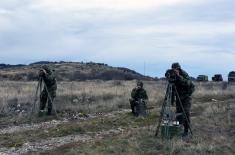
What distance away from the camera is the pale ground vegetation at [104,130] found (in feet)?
60.9

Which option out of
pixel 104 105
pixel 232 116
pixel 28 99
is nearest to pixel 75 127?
pixel 232 116

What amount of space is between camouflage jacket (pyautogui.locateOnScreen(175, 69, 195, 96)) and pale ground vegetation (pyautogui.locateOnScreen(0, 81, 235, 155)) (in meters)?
1.55

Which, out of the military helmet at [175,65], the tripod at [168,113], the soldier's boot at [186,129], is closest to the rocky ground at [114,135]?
the soldier's boot at [186,129]

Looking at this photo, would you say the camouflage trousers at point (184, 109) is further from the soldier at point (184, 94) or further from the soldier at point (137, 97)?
the soldier at point (137, 97)

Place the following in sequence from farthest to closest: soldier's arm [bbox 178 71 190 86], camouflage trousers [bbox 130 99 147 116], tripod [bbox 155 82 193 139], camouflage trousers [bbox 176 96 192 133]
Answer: camouflage trousers [bbox 130 99 147 116]
camouflage trousers [bbox 176 96 192 133]
soldier's arm [bbox 178 71 190 86]
tripod [bbox 155 82 193 139]

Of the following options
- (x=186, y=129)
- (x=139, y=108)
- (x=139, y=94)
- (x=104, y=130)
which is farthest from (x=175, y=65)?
(x=139, y=94)

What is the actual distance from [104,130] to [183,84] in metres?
4.41

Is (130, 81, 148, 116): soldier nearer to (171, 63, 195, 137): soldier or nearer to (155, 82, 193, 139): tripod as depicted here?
(171, 63, 195, 137): soldier

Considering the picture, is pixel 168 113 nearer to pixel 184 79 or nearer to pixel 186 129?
pixel 186 129

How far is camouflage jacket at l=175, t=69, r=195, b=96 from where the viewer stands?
20.3m

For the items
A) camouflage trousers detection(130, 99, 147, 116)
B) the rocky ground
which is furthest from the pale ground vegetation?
camouflage trousers detection(130, 99, 147, 116)

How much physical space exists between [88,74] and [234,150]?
8349 centimetres

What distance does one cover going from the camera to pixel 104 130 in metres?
23.5

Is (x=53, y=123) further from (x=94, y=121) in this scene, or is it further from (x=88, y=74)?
(x=88, y=74)
